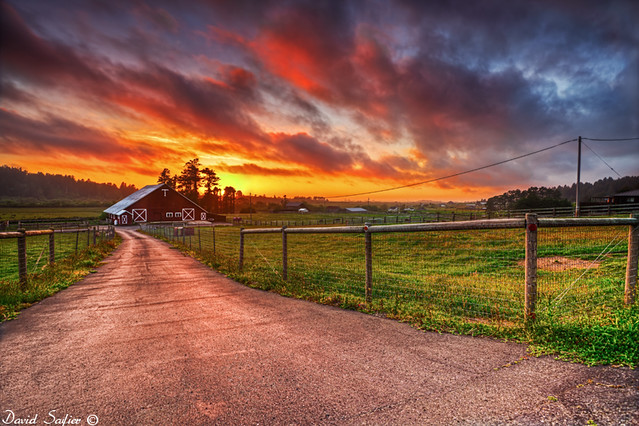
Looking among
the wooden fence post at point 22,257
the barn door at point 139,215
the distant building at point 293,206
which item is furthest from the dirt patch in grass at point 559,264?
the distant building at point 293,206

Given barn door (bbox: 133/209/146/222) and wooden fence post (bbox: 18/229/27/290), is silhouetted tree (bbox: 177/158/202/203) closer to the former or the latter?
barn door (bbox: 133/209/146/222)

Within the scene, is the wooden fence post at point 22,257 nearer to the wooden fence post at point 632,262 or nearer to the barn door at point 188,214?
the wooden fence post at point 632,262

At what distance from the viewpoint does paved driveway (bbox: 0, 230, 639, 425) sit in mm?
2580

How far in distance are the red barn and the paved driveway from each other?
59.7m

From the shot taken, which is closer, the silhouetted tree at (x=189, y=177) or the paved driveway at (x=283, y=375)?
the paved driveway at (x=283, y=375)

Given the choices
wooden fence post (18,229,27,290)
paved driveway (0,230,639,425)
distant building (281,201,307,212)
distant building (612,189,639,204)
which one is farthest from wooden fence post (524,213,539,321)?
distant building (281,201,307,212)

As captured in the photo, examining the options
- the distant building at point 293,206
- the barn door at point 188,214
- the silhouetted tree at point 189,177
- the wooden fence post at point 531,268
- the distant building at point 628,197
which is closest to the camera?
the wooden fence post at point 531,268

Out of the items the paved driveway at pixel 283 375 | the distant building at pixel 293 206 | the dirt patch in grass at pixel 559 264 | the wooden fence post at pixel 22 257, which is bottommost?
the dirt patch in grass at pixel 559 264

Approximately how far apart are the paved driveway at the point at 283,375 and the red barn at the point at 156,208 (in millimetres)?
59661

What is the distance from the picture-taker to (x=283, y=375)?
127 inches

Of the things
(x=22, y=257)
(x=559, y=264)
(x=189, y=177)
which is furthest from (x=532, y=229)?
(x=189, y=177)

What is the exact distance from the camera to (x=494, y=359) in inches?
137

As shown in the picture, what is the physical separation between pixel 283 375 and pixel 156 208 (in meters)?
63.9

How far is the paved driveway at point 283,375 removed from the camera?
8.46ft
